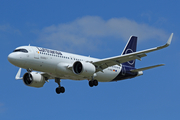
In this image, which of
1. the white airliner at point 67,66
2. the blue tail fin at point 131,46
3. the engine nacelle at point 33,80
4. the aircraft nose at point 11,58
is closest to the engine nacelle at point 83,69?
the white airliner at point 67,66

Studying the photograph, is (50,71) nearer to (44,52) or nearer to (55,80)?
(44,52)

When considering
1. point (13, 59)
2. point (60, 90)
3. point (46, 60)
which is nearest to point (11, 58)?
point (13, 59)

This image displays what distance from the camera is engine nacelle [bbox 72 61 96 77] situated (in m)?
41.5

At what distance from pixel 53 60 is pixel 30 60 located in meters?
2.92

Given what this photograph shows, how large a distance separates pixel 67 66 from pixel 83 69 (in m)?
2.03

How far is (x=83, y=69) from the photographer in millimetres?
41344

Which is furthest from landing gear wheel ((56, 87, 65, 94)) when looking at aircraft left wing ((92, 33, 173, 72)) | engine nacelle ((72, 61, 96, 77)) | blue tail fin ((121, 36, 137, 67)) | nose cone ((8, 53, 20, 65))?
blue tail fin ((121, 36, 137, 67))

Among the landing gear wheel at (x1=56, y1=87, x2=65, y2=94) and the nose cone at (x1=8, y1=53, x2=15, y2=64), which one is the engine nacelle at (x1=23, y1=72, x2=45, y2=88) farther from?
the nose cone at (x1=8, y1=53, x2=15, y2=64)

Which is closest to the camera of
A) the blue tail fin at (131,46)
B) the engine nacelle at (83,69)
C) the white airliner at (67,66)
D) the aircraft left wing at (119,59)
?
the white airliner at (67,66)

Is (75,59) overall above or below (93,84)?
above

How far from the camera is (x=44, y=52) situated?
40438 mm

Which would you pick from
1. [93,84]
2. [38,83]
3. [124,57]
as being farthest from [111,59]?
[38,83]

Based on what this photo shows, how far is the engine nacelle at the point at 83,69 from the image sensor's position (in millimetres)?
41469

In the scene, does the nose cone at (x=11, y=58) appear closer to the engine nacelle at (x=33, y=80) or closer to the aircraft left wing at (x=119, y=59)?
the engine nacelle at (x=33, y=80)
